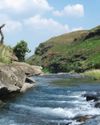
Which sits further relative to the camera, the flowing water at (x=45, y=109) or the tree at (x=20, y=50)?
the tree at (x=20, y=50)

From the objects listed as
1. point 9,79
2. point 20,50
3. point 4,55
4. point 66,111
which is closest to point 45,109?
point 66,111

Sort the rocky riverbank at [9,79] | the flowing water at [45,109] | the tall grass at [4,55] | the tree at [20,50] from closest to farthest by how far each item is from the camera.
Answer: the flowing water at [45,109] < the rocky riverbank at [9,79] < the tall grass at [4,55] < the tree at [20,50]

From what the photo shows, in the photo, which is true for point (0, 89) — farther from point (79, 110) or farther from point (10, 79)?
point (79, 110)

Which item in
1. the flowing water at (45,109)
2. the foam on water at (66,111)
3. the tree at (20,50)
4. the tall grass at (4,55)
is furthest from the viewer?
the tree at (20,50)

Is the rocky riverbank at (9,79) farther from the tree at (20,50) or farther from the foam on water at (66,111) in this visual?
the tree at (20,50)

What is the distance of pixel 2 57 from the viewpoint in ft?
209

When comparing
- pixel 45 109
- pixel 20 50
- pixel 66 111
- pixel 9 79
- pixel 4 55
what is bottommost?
pixel 66 111

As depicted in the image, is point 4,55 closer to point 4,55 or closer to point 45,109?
point 4,55

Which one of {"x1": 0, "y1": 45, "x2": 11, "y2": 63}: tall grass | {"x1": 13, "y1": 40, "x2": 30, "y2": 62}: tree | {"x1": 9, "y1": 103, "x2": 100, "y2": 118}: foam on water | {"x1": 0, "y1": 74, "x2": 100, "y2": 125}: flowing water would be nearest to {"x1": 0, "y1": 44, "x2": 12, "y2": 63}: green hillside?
{"x1": 0, "y1": 45, "x2": 11, "y2": 63}: tall grass

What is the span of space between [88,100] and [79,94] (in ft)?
27.1

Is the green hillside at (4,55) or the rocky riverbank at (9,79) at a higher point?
the green hillside at (4,55)

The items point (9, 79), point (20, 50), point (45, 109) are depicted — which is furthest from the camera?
point (20, 50)

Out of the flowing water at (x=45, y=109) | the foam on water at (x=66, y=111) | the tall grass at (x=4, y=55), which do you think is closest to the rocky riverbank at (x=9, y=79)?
the flowing water at (x=45, y=109)

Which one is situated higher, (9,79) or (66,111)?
(9,79)
